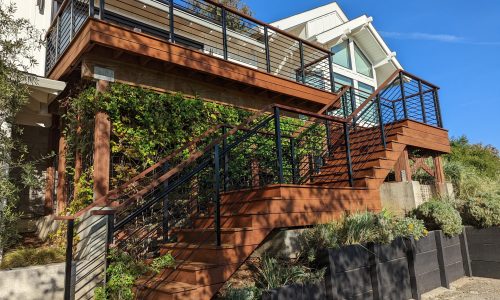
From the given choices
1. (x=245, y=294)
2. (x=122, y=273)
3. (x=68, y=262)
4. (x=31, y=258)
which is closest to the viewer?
(x=68, y=262)

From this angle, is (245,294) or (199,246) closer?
(245,294)

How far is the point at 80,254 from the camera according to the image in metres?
5.11

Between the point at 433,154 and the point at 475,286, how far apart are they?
364cm

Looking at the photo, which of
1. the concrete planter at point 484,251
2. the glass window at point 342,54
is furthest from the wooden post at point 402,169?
the glass window at point 342,54

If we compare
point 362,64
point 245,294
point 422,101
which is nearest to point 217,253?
point 245,294

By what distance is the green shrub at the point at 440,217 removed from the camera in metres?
6.66

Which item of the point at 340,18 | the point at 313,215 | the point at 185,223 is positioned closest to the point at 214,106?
the point at 185,223

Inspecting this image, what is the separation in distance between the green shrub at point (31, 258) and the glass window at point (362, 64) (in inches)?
596

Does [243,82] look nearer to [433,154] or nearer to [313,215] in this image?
[313,215]

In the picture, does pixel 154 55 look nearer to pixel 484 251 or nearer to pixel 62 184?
pixel 62 184

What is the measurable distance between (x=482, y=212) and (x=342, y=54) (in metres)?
10.9

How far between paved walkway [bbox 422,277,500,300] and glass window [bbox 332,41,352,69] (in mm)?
11037

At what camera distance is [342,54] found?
1636 cm

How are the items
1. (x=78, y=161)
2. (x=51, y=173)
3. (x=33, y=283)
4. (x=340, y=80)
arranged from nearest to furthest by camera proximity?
1. (x=33, y=283)
2. (x=78, y=161)
3. (x=51, y=173)
4. (x=340, y=80)
